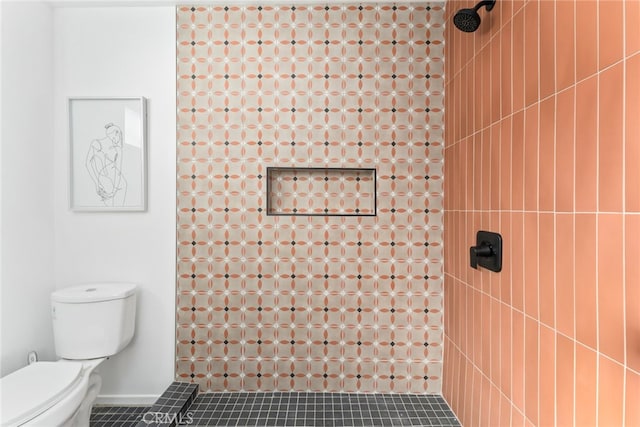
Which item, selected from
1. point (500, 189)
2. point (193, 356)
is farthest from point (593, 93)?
point (193, 356)

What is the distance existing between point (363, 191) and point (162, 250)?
42.9 inches

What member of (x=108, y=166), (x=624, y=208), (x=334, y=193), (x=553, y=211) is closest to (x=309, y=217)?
(x=334, y=193)

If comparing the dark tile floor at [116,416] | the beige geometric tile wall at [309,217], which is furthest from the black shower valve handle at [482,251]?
the dark tile floor at [116,416]

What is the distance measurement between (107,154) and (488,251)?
1867 mm

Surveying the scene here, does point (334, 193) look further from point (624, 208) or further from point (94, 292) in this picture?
point (624, 208)

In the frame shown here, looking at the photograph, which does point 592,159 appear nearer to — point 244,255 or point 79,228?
point 244,255

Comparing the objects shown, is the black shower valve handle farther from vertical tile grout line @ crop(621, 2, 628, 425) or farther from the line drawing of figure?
the line drawing of figure

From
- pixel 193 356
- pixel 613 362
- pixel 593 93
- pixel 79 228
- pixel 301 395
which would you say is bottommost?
pixel 301 395

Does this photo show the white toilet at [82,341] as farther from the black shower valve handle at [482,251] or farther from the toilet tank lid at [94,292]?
the black shower valve handle at [482,251]

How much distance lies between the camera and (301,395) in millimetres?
2107

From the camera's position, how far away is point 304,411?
1955mm

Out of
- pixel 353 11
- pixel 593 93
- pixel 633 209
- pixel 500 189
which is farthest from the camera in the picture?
pixel 353 11

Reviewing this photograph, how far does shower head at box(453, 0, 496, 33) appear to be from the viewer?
1445 millimetres

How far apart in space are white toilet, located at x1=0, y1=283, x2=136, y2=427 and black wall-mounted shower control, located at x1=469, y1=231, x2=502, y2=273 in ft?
5.29
